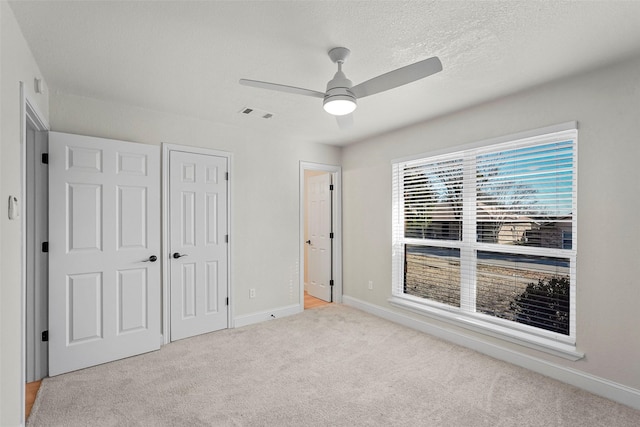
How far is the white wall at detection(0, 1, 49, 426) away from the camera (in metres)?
1.61

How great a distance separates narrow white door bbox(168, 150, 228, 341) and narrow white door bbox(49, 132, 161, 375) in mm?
262

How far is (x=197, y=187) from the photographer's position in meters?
3.64

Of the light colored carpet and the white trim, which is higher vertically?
the white trim

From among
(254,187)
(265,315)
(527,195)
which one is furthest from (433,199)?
(265,315)

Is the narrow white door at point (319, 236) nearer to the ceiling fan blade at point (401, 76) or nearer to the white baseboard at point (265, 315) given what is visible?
the white baseboard at point (265, 315)

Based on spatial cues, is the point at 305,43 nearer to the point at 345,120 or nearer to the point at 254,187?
the point at 345,120

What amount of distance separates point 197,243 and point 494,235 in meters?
3.18

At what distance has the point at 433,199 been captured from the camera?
12.3 ft

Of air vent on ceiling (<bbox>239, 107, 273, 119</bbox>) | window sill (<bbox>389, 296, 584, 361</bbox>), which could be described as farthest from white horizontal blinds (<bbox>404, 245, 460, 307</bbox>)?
air vent on ceiling (<bbox>239, 107, 273, 119</bbox>)

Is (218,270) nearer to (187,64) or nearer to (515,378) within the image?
(187,64)

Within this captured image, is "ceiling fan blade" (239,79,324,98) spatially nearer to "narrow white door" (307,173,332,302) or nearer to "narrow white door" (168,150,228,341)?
"narrow white door" (168,150,228,341)

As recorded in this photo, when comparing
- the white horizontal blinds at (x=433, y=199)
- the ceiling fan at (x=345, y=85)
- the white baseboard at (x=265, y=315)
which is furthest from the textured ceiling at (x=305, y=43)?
the white baseboard at (x=265, y=315)

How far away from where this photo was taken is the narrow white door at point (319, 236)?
5.07 metres

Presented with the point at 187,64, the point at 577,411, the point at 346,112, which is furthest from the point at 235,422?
the point at 187,64
